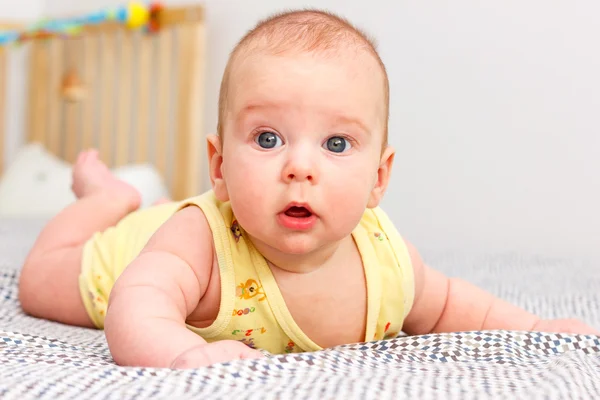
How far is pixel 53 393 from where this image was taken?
0.57 m

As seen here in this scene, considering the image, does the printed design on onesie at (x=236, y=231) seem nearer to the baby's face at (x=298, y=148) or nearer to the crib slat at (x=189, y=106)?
the baby's face at (x=298, y=148)

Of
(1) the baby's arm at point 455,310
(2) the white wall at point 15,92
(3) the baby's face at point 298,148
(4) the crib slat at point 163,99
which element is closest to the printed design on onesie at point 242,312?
(3) the baby's face at point 298,148

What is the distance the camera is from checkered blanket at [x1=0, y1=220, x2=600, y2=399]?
575mm

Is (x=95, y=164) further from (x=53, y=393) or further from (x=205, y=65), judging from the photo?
(x=205, y=65)

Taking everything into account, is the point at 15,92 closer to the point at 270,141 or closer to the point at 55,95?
the point at 55,95

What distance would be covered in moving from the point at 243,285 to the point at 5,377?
33 cm

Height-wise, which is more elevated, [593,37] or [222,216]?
[593,37]

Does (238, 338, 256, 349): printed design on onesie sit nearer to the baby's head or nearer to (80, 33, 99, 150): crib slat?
the baby's head

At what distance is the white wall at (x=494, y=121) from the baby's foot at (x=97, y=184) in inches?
47.1

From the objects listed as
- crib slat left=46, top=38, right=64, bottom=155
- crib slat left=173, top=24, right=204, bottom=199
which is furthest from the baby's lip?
crib slat left=46, top=38, right=64, bottom=155

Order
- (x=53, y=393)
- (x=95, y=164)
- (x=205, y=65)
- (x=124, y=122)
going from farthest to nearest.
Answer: (x=124, y=122) < (x=205, y=65) < (x=95, y=164) < (x=53, y=393)

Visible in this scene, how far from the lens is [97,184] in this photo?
1.29m

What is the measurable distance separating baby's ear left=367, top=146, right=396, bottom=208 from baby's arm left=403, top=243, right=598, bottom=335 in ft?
0.47

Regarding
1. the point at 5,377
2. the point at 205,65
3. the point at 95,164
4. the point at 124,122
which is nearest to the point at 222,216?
the point at 5,377
